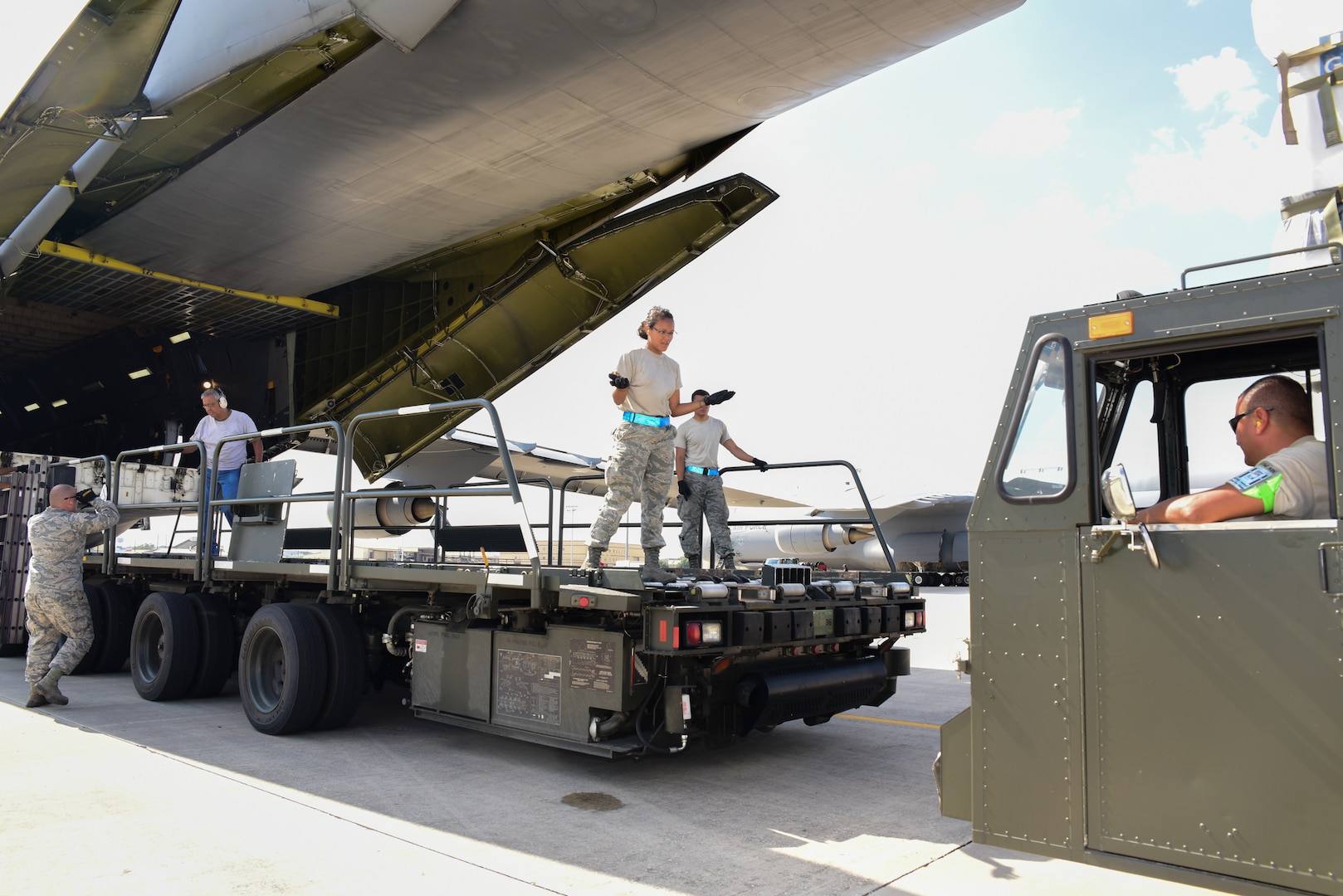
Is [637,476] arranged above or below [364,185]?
below

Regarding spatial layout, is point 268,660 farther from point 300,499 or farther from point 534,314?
point 534,314

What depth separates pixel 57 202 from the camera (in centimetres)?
803

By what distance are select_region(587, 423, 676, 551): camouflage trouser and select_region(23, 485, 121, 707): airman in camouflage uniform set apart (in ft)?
15.4

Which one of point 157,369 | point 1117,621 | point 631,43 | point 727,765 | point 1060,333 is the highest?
point 631,43

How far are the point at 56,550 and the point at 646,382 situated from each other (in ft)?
17.5

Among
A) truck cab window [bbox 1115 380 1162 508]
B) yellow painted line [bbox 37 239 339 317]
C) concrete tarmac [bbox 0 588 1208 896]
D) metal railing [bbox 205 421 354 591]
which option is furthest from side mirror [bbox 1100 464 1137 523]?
yellow painted line [bbox 37 239 339 317]

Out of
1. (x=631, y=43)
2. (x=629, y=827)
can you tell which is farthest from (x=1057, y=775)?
(x=631, y=43)

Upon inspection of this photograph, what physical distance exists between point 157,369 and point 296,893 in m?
10.1

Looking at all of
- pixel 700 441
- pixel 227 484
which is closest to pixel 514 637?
pixel 700 441

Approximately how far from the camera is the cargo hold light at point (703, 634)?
15.5 feet

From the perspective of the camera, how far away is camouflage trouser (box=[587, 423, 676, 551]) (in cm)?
608

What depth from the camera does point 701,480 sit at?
8.02m

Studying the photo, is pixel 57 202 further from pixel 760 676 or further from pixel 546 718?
pixel 760 676

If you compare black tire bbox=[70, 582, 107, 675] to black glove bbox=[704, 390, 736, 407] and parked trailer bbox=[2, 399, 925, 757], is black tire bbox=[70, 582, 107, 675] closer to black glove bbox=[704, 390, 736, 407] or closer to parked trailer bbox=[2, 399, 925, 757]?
parked trailer bbox=[2, 399, 925, 757]
